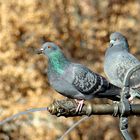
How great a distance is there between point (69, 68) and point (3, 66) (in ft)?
13.5

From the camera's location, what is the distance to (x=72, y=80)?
4.26 metres

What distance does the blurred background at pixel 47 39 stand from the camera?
8125 millimetres

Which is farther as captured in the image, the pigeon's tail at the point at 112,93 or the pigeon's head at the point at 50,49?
the pigeon's head at the point at 50,49

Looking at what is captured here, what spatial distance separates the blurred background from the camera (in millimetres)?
8125

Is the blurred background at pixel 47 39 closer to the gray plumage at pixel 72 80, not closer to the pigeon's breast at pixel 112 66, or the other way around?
the pigeon's breast at pixel 112 66

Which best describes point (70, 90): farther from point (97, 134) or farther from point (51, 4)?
point (97, 134)

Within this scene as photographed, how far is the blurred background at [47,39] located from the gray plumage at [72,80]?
3807mm

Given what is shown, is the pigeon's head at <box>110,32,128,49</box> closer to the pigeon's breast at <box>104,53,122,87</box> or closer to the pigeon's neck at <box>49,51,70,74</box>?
the pigeon's breast at <box>104,53,122,87</box>

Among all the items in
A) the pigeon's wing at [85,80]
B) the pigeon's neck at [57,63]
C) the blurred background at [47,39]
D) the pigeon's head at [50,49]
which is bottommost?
the blurred background at [47,39]

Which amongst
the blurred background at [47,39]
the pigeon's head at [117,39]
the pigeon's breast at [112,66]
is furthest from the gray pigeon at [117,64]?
the blurred background at [47,39]

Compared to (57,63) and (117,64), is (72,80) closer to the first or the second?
(57,63)

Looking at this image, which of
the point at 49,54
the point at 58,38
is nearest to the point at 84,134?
the point at 58,38

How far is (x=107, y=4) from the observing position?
29.1ft

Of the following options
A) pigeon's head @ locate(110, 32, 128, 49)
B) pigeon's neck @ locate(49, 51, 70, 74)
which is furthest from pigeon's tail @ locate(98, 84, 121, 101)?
pigeon's head @ locate(110, 32, 128, 49)
